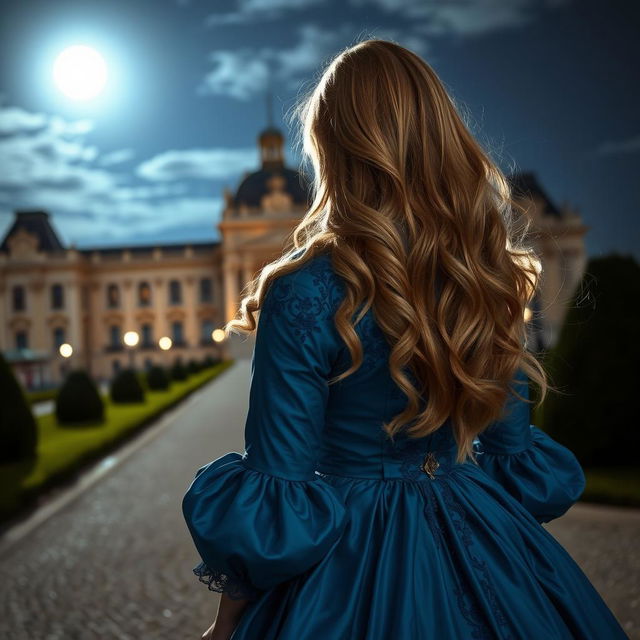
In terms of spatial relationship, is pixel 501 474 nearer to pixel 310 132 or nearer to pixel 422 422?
pixel 422 422

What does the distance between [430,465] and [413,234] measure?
41cm

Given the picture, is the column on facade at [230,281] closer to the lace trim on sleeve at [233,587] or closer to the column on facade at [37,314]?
the column on facade at [37,314]

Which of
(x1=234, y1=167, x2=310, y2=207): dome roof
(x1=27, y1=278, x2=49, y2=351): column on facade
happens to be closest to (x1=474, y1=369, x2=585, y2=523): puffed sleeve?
(x1=234, y1=167, x2=310, y2=207): dome roof

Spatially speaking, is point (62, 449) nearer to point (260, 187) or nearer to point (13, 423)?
point (13, 423)

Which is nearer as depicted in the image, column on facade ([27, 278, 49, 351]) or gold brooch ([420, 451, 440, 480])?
gold brooch ([420, 451, 440, 480])

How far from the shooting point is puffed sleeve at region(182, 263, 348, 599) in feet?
3.46

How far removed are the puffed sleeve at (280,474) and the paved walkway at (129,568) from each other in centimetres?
213

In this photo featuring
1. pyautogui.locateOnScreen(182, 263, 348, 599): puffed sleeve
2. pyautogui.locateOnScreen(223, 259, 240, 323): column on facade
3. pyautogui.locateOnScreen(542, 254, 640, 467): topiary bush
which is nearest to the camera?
pyautogui.locateOnScreen(182, 263, 348, 599): puffed sleeve

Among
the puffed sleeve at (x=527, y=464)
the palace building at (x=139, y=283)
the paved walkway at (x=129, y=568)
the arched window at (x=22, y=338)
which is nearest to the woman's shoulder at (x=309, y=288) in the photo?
the puffed sleeve at (x=527, y=464)

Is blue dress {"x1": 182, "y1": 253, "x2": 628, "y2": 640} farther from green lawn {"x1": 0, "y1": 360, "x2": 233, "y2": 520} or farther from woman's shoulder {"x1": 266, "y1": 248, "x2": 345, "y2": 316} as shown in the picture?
green lawn {"x1": 0, "y1": 360, "x2": 233, "y2": 520}

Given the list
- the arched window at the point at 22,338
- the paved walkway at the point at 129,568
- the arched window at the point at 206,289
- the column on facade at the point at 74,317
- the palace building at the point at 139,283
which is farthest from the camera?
the arched window at the point at 206,289

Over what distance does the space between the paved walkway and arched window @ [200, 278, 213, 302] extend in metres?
40.2

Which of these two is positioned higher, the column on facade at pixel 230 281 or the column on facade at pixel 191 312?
the column on facade at pixel 230 281

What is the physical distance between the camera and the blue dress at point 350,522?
107 centimetres
